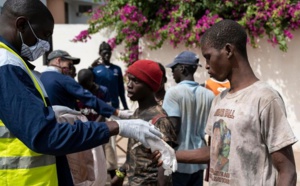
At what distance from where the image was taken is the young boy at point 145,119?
360cm

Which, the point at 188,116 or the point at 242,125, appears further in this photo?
the point at 188,116

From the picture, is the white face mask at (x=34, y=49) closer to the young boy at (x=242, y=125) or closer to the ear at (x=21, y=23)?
the ear at (x=21, y=23)

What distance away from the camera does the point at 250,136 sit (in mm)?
2709

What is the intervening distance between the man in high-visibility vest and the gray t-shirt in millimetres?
376

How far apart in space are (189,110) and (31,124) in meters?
2.68

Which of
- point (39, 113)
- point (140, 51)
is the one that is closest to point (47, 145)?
point (39, 113)

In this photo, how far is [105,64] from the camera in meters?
8.79

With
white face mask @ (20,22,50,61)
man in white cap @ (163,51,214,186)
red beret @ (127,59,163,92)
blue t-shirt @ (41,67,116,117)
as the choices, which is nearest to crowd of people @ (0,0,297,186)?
white face mask @ (20,22,50,61)

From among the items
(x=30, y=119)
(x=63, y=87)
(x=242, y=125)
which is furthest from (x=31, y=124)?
(x=63, y=87)

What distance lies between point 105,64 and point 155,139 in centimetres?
602

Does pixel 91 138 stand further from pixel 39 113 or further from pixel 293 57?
pixel 293 57

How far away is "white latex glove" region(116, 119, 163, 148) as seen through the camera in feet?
8.84

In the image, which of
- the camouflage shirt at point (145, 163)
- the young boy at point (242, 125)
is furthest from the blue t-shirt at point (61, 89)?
the young boy at point (242, 125)

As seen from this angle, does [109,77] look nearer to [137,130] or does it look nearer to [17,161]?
[137,130]
